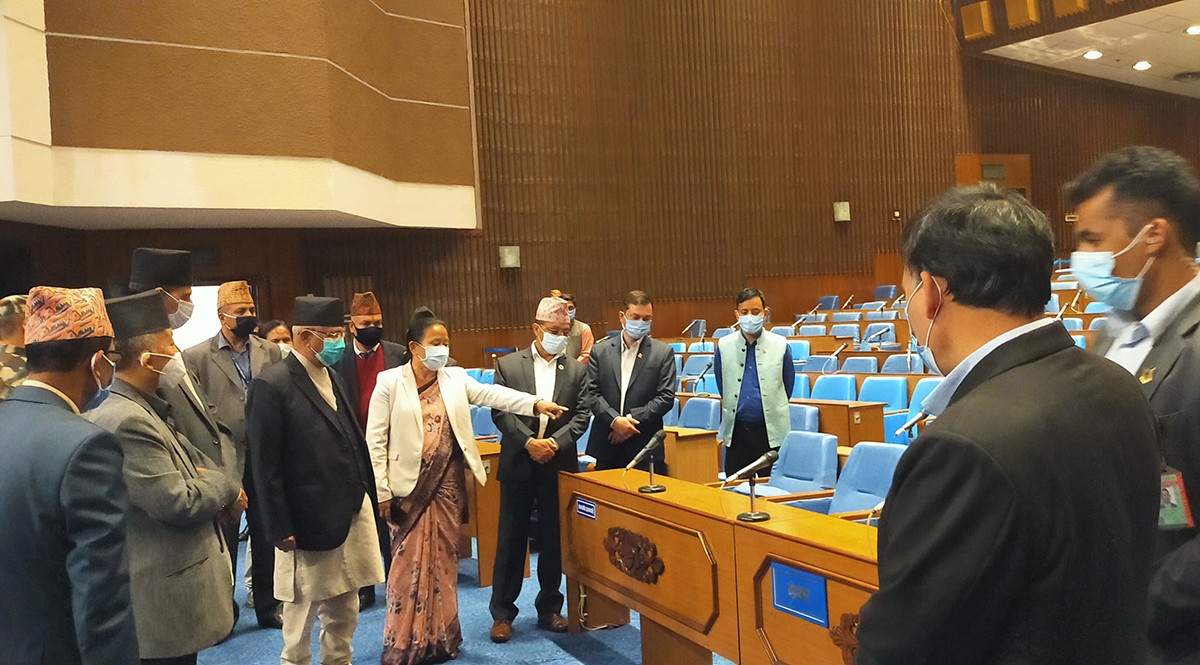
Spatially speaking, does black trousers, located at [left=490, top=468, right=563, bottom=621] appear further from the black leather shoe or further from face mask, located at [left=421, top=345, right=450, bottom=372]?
the black leather shoe

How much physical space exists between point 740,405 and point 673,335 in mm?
8720

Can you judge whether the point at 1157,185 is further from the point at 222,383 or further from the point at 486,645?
the point at 222,383

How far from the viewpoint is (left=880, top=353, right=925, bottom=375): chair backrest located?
7.09 meters

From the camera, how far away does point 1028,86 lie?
16.2 metres

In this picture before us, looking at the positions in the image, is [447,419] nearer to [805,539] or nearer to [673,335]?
[805,539]

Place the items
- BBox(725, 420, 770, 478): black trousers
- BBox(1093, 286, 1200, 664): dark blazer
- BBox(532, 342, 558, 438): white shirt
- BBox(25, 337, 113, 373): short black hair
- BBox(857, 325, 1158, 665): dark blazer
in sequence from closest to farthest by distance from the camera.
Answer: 1. BBox(857, 325, 1158, 665): dark blazer
2. BBox(1093, 286, 1200, 664): dark blazer
3. BBox(25, 337, 113, 373): short black hair
4. BBox(532, 342, 558, 438): white shirt
5. BBox(725, 420, 770, 478): black trousers

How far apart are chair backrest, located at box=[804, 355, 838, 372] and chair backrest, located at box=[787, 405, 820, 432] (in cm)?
212

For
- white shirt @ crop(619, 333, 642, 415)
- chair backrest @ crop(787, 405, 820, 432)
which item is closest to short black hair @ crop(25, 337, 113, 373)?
white shirt @ crop(619, 333, 642, 415)

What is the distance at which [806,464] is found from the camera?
4.51m

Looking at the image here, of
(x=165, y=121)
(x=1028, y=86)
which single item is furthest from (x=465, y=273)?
(x=1028, y=86)

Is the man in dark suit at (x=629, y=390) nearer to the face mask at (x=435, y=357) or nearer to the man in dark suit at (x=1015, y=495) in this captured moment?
the face mask at (x=435, y=357)

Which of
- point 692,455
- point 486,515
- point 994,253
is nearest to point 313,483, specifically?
point 486,515

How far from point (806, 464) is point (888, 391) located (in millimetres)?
1998

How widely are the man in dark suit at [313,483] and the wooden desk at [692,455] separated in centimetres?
209
